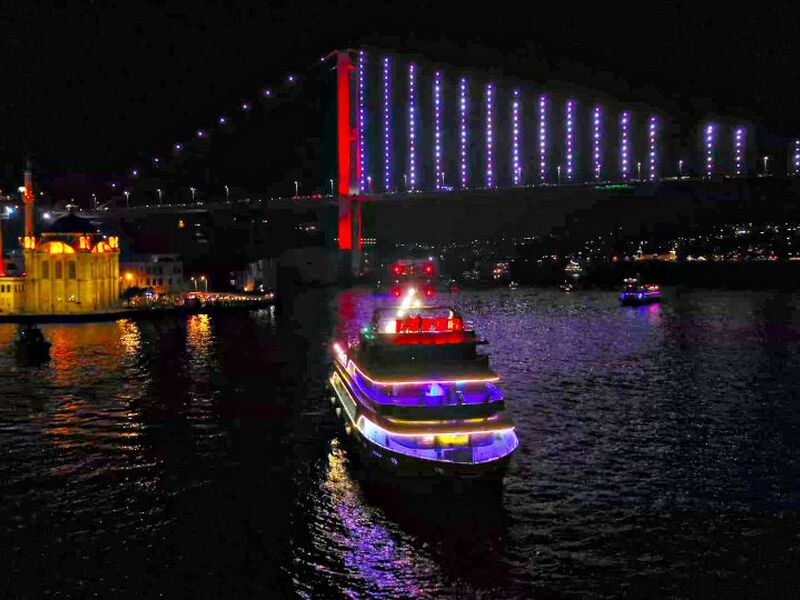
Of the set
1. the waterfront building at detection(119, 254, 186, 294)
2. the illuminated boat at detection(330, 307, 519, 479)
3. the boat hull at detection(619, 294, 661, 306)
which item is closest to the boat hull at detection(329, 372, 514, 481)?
the illuminated boat at detection(330, 307, 519, 479)

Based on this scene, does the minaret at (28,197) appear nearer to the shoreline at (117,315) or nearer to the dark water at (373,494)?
the shoreline at (117,315)

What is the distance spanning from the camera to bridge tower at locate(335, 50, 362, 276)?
5022 centimetres

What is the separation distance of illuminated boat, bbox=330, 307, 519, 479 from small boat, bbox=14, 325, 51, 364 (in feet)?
36.2

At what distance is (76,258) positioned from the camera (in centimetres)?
3319

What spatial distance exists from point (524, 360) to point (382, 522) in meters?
11.4

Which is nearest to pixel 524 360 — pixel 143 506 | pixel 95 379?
pixel 95 379

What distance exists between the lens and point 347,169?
5119cm

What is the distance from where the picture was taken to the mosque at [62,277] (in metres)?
32.6

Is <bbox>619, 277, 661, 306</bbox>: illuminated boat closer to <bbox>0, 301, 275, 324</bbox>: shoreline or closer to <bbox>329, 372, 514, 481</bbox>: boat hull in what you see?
<bbox>0, 301, 275, 324</bbox>: shoreline

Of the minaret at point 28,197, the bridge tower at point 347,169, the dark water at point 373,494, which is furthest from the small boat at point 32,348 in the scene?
the bridge tower at point 347,169

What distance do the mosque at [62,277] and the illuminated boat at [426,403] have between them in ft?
79.0

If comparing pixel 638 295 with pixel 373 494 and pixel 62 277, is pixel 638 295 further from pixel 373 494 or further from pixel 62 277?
pixel 373 494

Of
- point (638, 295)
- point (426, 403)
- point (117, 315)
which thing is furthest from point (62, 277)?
point (426, 403)

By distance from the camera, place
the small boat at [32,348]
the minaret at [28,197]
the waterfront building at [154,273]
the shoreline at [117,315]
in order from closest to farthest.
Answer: the small boat at [32,348]
the shoreline at [117,315]
the minaret at [28,197]
the waterfront building at [154,273]
